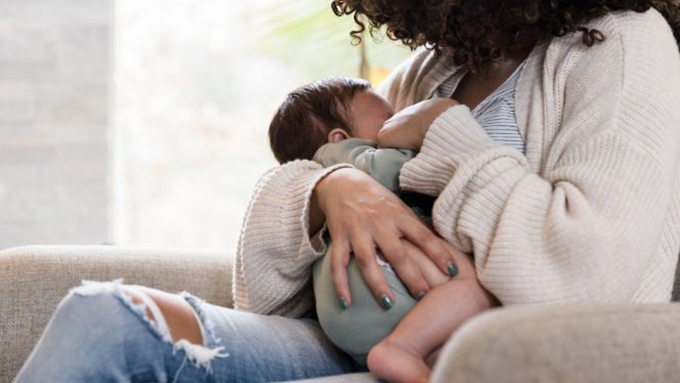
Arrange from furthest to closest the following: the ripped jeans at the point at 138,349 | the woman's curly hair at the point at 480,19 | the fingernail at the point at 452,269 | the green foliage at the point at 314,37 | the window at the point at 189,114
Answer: the window at the point at 189,114 → the green foliage at the point at 314,37 → the woman's curly hair at the point at 480,19 → the fingernail at the point at 452,269 → the ripped jeans at the point at 138,349

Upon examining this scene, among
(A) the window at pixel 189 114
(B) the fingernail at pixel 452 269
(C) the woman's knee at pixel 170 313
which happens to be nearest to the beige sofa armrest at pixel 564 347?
(B) the fingernail at pixel 452 269

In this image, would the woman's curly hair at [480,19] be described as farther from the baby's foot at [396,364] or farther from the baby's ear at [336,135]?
the baby's foot at [396,364]

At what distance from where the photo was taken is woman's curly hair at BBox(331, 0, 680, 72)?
142 centimetres

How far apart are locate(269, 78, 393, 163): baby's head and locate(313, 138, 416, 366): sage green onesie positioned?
11 cm

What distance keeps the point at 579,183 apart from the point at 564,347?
40 centimetres

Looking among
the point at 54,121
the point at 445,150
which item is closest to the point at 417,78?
the point at 445,150

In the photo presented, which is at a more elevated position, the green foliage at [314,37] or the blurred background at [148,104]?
the green foliage at [314,37]

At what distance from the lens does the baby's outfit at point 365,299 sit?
133cm

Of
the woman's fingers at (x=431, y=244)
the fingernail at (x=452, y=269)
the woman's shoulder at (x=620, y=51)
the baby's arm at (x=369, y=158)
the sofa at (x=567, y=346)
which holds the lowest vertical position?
the fingernail at (x=452, y=269)

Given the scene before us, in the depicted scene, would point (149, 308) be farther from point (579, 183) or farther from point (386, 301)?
point (579, 183)

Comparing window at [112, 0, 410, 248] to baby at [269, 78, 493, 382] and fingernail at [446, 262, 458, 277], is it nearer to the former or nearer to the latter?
baby at [269, 78, 493, 382]

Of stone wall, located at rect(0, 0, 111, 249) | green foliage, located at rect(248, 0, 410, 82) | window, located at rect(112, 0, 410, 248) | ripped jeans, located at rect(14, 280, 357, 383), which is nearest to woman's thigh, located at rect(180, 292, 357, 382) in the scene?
ripped jeans, located at rect(14, 280, 357, 383)

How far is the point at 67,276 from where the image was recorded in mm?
1625

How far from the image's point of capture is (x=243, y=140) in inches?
155
